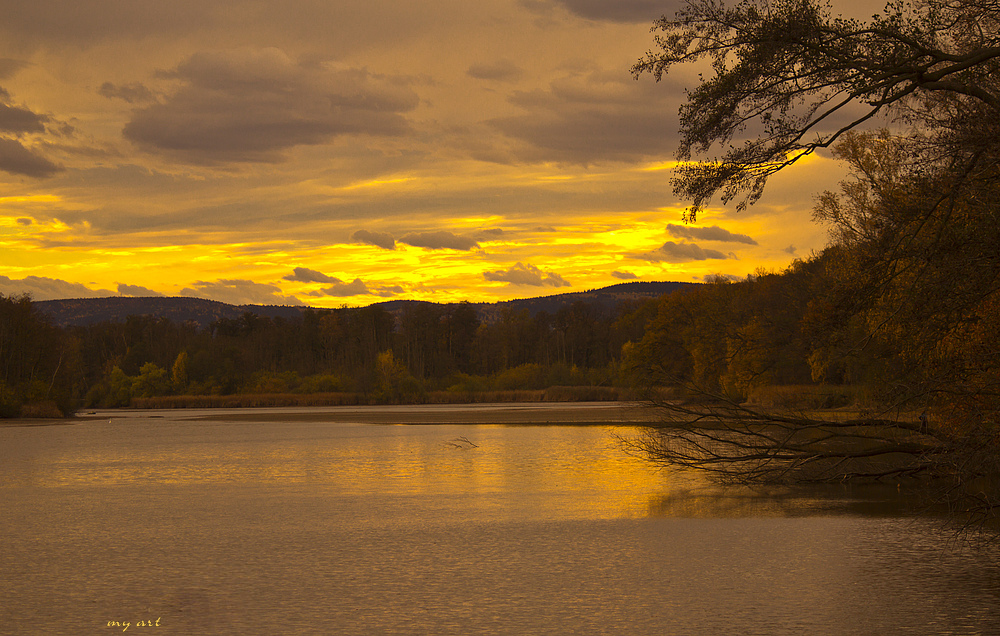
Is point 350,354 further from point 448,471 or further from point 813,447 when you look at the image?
point 813,447

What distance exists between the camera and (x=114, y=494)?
Result: 2211cm

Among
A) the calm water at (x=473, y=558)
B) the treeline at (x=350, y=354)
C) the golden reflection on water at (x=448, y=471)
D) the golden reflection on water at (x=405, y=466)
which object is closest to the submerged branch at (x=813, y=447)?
the golden reflection on water at (x=448, y=471)

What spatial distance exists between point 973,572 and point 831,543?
8.04ft

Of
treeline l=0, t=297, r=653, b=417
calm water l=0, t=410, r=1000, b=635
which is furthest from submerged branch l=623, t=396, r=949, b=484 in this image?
treeline l=0, t=297, r=653, b=417

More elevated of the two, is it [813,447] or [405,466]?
[813,447]

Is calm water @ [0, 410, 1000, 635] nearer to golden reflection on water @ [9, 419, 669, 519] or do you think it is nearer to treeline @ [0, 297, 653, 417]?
golden reflection on water @ [9, 419, 669, 519]

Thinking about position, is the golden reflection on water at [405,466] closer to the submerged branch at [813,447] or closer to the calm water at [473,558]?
the calm water at [473,558]

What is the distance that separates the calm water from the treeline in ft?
211

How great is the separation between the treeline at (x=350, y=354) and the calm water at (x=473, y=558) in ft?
211

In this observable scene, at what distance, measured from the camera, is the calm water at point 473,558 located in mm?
10094

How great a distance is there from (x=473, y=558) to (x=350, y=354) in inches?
4742

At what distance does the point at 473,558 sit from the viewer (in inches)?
538

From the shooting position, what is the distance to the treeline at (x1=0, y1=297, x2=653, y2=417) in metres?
111

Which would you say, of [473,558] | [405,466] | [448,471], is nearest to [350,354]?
[405,466]
